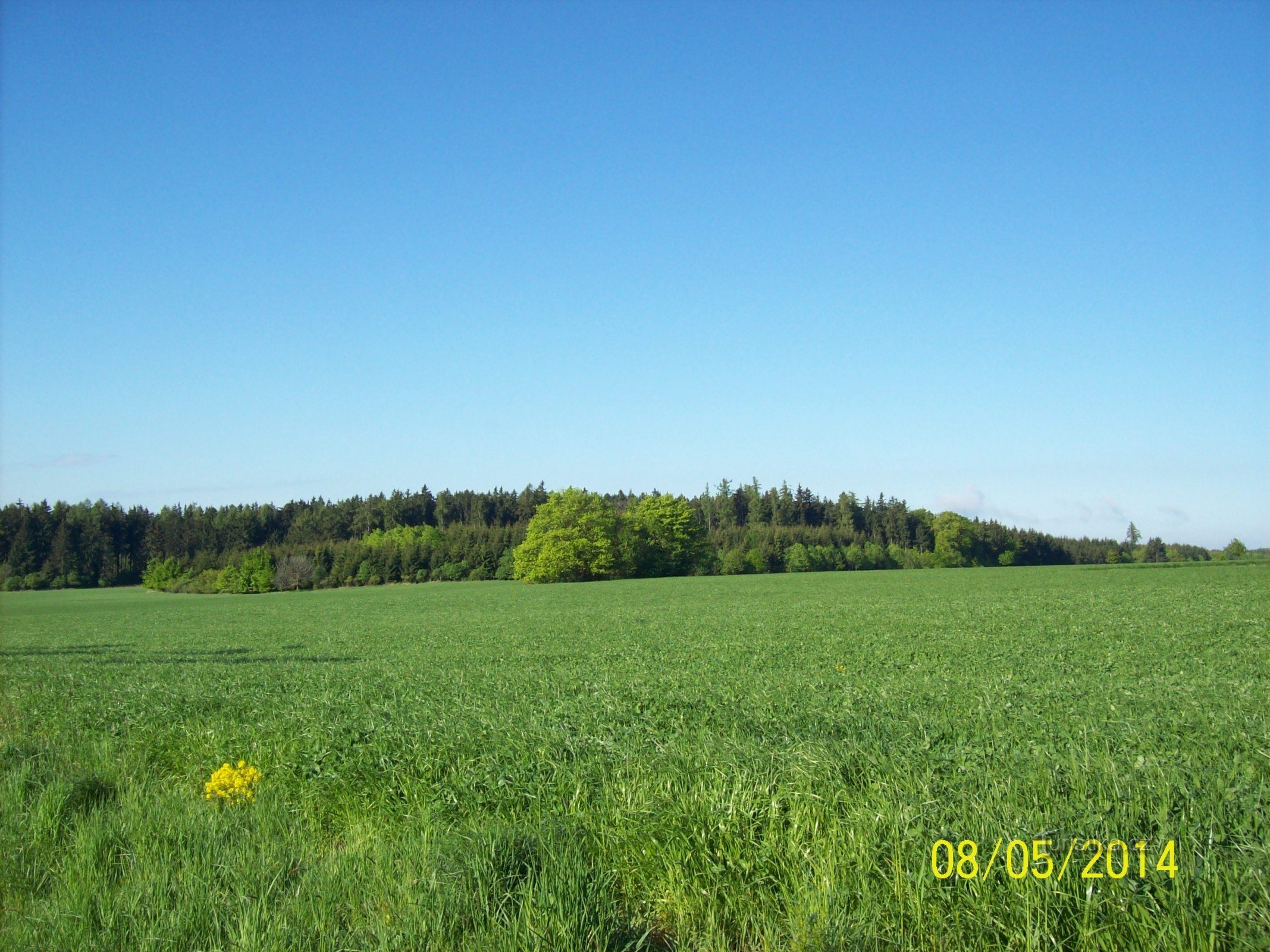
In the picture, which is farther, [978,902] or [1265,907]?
[978,902]

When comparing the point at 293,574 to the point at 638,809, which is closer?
the point at 638,809

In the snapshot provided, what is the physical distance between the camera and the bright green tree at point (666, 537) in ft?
327

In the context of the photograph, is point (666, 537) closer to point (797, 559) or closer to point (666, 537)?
point (666, 537)

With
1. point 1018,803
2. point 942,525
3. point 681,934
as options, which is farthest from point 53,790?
point 942,525

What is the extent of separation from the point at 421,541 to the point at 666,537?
35.5m

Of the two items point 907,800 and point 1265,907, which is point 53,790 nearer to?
point 907,800

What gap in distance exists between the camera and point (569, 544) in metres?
89.0

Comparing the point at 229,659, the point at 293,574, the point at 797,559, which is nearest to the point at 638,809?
the point at 229,659

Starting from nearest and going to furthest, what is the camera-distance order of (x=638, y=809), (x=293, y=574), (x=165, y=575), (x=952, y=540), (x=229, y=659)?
(x=638, y=809), (x=229, y=659), (x=293, y=574), (x=165, y=575), (x=952, y=540)

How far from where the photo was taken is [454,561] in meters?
104

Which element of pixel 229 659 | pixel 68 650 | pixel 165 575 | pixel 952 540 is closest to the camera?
pixel 229 659

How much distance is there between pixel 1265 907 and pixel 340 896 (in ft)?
16.9
